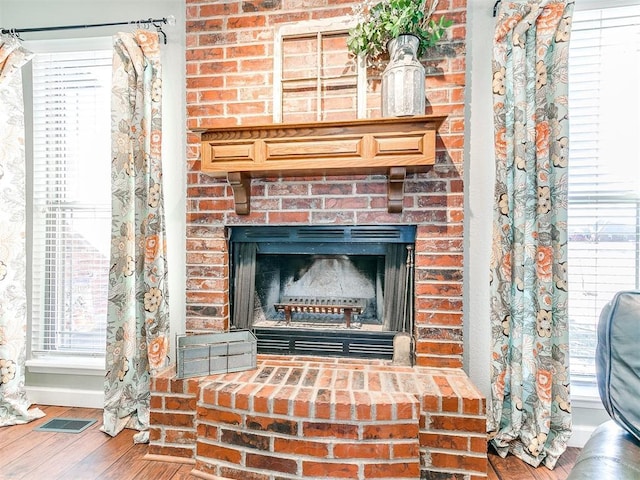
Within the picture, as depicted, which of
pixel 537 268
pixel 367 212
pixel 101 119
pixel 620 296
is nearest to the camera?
pixel 620 296

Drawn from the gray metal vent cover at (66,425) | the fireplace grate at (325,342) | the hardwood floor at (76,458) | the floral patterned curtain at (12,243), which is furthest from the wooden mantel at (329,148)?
the gray metal vent cover at (66,425)

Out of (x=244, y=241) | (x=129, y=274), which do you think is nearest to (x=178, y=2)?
(x=244, y=241)

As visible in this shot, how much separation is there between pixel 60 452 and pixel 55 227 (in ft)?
4.17

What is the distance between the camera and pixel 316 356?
73.0 inches

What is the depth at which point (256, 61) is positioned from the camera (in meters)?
1.83

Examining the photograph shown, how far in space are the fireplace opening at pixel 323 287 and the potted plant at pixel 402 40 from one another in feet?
1.96

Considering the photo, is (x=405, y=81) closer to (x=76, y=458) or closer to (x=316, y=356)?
(x=316, y=356)

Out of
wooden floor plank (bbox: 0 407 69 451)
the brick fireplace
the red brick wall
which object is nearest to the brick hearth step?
the brick fireplace

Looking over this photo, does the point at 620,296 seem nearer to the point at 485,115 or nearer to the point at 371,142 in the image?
the point at 371,142

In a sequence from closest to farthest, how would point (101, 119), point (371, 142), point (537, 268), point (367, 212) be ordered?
point (371, 142) < point (537, 268) < point (367, 212) < point (101, 119)

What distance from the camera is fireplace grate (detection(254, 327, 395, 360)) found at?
71.2 inches

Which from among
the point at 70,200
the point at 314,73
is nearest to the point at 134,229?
the point at 70,200

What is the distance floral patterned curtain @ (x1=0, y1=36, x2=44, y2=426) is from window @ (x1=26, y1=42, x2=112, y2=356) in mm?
161

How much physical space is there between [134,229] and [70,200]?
642mm
